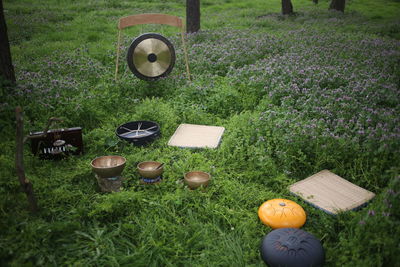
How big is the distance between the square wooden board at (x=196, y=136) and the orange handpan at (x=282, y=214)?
5.47ft

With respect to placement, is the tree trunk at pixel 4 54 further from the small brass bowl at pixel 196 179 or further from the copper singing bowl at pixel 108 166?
the small brass bowl at pixel 196 179

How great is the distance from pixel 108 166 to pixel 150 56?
348 cm

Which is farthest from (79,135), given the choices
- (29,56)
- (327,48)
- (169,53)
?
(327,48)

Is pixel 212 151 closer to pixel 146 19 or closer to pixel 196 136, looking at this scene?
pixel 196 136

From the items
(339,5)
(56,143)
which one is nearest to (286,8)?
(339,5)

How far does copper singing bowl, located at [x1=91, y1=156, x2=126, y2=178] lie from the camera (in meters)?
4.10

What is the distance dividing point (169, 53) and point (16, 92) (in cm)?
305

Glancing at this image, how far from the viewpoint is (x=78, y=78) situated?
739 centimetres

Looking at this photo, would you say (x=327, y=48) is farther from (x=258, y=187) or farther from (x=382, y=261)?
(x=382, y=261)

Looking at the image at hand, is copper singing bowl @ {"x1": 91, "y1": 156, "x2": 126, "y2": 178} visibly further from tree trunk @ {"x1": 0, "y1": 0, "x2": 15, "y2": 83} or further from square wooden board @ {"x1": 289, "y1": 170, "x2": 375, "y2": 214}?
tree trunk @ {"x1": 0, "y1": 0, "x2": 15, "y2": 83}

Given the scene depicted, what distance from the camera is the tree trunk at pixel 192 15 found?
1136 centimetres

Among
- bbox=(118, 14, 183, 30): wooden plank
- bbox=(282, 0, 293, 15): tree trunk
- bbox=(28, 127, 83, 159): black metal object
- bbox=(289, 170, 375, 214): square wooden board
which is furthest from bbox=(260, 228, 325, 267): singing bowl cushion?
bbox=(282, 0, 293, 15): tree trunk

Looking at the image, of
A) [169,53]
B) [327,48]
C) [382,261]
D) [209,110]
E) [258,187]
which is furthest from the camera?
[327,48]

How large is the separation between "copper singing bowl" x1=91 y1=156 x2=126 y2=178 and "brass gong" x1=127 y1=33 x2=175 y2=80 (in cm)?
312
